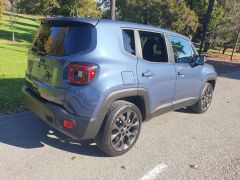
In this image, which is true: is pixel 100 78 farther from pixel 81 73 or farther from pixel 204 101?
pixel 204 101

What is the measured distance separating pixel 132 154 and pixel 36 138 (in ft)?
5.08

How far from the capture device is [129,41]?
434 centimetres

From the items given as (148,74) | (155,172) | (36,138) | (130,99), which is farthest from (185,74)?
(36,138)

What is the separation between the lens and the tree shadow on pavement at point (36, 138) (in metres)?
4.49

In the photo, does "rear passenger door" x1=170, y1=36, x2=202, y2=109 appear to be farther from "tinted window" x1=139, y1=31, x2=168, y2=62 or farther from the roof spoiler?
the roof spoiler

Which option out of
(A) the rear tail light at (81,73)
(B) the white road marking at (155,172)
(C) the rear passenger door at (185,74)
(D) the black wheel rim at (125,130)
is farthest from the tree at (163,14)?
(A) the rear tail light at (81,73)

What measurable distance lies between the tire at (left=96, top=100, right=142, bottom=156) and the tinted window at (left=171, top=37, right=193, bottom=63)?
4.91 ft

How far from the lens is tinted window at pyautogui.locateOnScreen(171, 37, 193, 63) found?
537 cm

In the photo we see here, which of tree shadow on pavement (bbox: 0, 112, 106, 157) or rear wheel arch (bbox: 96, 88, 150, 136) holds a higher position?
rear wheel arch (bbox: 96, 88, 150, 136)

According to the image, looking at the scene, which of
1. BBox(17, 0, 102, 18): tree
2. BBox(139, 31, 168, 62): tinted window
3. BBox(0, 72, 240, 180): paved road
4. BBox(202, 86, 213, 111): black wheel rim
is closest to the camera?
BBox(0, 72, 240, 180): paved road

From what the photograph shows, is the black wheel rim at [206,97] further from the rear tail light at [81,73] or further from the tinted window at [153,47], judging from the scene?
the rear tail light at [81,73]

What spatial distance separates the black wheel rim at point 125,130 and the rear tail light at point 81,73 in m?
0.81

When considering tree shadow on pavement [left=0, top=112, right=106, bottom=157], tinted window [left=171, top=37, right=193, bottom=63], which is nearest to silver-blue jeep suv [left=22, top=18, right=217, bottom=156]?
tinted window [left=171, top=37, right=193, bottom=63]

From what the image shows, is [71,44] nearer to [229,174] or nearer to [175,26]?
[229,174]
